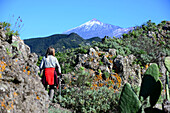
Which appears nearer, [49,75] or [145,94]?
[145,94]

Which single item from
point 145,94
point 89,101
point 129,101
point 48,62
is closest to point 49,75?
point 48,62

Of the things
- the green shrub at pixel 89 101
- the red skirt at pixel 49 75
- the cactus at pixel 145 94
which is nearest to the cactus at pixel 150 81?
the cactus at pixel 145 94

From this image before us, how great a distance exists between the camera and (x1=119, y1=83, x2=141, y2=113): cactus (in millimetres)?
4723

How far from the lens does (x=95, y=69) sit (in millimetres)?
9320

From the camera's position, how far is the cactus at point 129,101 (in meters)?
4.72

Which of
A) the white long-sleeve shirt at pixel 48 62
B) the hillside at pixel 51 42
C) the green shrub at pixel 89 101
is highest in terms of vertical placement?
the hillside at pixel 51 42

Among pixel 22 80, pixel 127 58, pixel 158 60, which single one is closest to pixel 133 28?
pixel 158 60

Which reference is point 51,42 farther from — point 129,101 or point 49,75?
point 129,101

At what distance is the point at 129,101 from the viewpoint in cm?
477

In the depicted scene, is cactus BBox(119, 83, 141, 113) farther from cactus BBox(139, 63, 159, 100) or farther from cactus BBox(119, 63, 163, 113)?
cactus BBox(139, 63, 159, 100)

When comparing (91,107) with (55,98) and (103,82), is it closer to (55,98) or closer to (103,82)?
(55,98)

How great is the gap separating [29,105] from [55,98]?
3.61 metres

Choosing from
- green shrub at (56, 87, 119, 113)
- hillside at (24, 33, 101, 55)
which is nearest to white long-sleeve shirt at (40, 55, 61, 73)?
green shrub at (56, 87, 119, 113)

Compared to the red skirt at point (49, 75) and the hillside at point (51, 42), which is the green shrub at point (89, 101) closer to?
the red skirt at point (49, 75)
